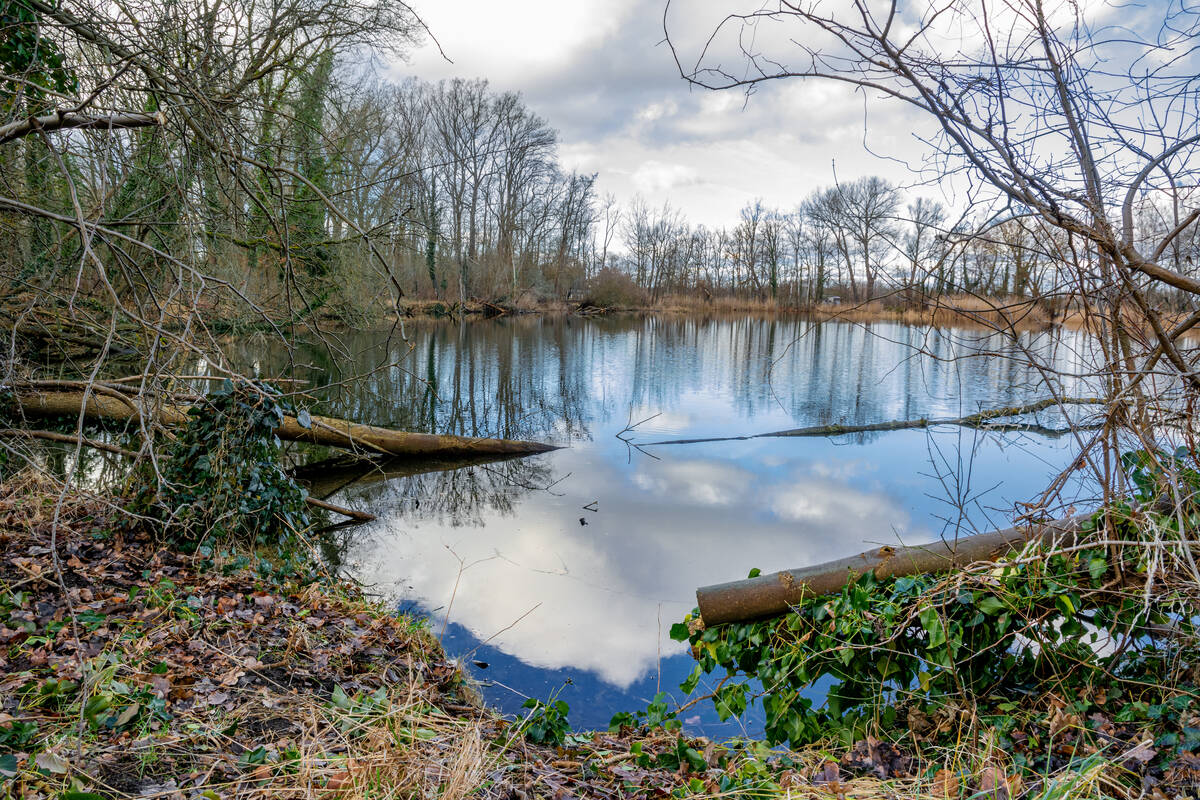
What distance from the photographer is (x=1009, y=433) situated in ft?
39.7

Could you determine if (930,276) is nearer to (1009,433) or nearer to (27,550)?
(27,550)

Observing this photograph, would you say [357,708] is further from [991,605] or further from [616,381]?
[616,381]

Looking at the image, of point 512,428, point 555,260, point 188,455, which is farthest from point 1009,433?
point 555,260

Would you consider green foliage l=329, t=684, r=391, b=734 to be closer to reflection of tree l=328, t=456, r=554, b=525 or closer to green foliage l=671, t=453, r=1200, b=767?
→ green foliage l=671, t=453, r=1200, b=767

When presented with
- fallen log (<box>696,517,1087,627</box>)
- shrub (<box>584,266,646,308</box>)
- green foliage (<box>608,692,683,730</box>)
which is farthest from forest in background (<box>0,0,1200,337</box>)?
shrub (<box>584,266,646,308</box>)

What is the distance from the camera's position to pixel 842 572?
385 cm

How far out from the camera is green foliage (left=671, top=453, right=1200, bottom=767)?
312 centimetres

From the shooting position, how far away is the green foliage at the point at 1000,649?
3.12m

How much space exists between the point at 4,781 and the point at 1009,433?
13621 millimetres

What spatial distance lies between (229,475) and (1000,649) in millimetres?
5501

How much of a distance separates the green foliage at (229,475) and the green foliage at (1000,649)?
4229 millimetres

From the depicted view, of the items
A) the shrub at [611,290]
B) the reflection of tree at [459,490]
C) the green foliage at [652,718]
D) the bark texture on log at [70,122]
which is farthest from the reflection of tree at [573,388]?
the shrub at [611,290]

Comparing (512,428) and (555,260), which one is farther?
(555,260)

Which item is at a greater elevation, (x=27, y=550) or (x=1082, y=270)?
(x=1082, y=270)
